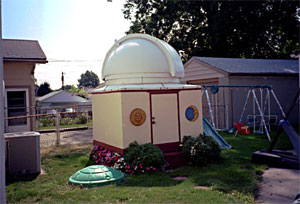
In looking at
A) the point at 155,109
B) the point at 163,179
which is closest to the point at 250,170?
the point at 163,179

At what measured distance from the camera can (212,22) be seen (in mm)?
25094

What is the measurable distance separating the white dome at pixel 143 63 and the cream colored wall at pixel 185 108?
73 centimetres

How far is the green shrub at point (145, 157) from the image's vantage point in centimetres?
754

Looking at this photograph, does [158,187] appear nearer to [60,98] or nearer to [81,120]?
[81,120]

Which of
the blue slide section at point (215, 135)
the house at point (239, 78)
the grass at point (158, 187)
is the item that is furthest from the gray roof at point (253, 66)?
the grass at point (158, 187)

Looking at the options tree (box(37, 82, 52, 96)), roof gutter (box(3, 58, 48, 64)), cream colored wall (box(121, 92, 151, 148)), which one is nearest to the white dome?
cream colored wall (box(121, 92, 151, 148))

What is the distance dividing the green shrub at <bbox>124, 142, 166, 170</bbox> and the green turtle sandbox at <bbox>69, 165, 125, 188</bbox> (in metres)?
0.80

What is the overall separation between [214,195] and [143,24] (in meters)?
20.7

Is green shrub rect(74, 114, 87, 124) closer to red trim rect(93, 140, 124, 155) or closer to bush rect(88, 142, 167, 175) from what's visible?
red trim rect(93, 140, 124, 155)

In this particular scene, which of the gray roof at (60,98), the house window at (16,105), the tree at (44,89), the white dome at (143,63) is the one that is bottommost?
the house window at (16,105)

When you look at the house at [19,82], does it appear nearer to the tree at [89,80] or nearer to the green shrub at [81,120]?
the green shrub at [81,120]

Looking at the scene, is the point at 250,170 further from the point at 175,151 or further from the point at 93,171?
the point at 93,171

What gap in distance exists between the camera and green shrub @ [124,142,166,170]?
7.54 m

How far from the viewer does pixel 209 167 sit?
312 inches
